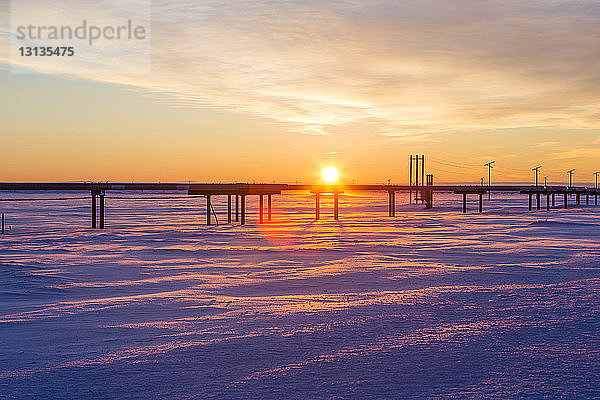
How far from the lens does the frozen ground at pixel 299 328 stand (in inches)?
223

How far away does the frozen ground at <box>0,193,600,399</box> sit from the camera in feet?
18.6

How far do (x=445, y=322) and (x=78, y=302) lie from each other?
6027 mm

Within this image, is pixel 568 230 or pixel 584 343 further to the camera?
pixel 568 230

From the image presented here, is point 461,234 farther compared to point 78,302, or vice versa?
point 461,234

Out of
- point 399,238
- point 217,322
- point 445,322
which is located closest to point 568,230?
point 399,238

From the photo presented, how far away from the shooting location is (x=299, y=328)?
7840mm

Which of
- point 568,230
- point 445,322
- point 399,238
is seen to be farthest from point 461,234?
point 445,322

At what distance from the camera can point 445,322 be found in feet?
26.9

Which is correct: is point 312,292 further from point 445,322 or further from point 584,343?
point 584,343

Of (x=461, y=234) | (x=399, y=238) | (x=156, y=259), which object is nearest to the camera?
(x=156, y=259)

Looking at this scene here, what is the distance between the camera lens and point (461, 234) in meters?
26.0

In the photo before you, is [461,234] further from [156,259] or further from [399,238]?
[156,259]

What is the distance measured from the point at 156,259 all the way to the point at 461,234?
15001mm

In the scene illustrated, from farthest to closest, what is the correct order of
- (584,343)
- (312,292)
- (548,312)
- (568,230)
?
(568,230) → (312,292) → (548,312) → (584,343)
